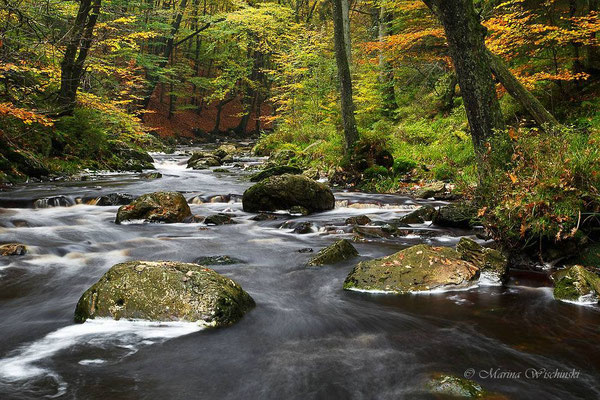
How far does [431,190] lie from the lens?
10.7m

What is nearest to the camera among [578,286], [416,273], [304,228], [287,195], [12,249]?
[578,286]

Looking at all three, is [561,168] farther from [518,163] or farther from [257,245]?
[257,245]

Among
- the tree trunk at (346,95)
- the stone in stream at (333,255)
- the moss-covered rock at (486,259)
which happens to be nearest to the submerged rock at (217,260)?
the stone in stream at (333,255)

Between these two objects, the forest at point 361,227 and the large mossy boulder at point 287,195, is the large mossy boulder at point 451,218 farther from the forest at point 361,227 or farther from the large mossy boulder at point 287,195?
the large mossy boulder at point 287,195

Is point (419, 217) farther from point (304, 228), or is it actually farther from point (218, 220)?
point (218, 220)

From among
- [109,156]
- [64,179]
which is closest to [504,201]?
[64,179]

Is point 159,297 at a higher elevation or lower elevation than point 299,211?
higher

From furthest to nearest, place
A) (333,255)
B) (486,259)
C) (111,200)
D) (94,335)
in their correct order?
(111,200) < (333,255) < (486,259) < (94,335)

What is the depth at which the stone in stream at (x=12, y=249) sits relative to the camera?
20.1ft

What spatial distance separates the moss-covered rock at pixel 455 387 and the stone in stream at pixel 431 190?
8.06 meters

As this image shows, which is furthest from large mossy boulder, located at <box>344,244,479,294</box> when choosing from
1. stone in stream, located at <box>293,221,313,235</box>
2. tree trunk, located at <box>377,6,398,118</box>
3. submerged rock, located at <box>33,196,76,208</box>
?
tree trunk, located at <box>377,6,398,118</box>

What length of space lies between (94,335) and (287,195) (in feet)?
20.5

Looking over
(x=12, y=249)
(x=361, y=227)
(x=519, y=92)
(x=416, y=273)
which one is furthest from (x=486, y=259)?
(x=12, y=249)

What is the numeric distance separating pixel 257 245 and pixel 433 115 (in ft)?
40.9
